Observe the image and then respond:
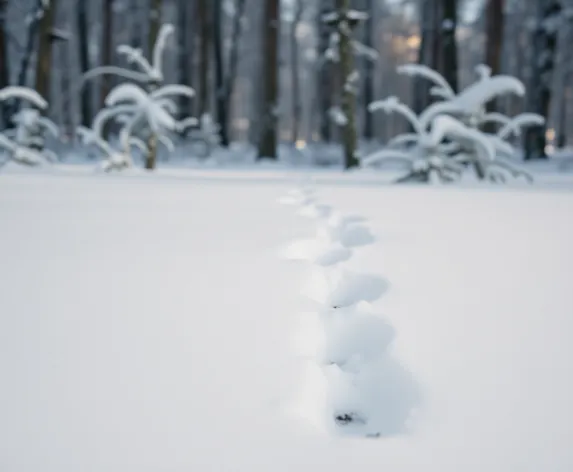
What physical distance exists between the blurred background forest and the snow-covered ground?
23.3 ft

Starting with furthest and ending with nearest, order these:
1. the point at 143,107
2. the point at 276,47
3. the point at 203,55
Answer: the point at 203,55 < the point at 276,47 < the point at 143,107

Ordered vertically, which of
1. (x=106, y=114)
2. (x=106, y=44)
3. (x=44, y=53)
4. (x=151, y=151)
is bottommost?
(x=151, y=151)

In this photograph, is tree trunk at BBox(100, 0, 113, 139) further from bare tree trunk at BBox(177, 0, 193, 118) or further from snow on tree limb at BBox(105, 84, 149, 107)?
snow on tree limb at BBox(105, 84, 149, 107)

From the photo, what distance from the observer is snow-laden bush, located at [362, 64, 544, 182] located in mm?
4461

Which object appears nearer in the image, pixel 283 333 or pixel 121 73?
pixel 283 333

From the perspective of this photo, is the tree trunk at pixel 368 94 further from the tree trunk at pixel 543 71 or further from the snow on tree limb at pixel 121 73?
the snow on tree limb at pixel 121 73

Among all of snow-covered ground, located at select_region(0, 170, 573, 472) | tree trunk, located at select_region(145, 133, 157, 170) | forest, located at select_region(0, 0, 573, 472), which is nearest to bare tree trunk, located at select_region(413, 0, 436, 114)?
tree trunk, located at select_region(145, 133, 157, 170)

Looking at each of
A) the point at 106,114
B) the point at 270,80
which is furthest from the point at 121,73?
the point at 270,80

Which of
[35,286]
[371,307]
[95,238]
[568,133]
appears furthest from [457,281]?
[568,133]

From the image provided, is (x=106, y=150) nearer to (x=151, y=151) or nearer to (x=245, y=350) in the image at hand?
(x=151, y=151)

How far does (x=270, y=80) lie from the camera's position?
35.9 ft

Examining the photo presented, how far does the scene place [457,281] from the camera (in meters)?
1.35

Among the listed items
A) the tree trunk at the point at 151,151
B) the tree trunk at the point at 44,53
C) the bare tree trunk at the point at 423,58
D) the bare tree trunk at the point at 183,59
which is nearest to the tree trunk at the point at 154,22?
the tree trunk at the point at 44,53

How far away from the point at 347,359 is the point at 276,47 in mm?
10548
